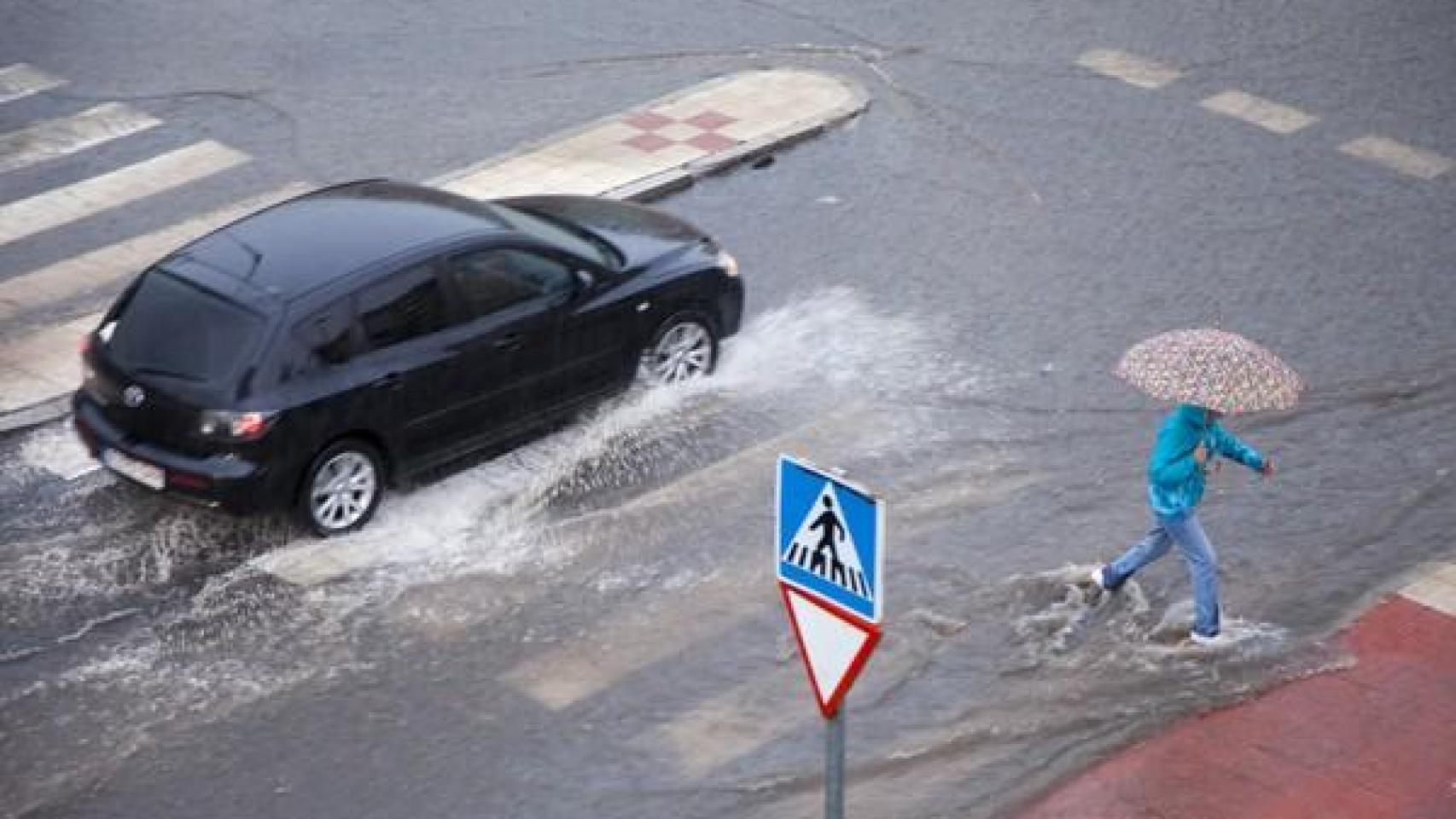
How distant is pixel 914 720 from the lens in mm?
10820

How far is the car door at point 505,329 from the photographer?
12.8 metres

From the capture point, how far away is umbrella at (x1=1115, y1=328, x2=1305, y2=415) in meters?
10.8

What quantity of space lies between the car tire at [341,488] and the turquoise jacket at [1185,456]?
4.25 metres

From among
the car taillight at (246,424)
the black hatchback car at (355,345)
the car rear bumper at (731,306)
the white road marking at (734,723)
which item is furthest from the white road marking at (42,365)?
the white road marking at (734,723)

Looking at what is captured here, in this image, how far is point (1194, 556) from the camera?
442 inches

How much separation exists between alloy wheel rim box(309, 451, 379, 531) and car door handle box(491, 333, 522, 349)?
3.32ft

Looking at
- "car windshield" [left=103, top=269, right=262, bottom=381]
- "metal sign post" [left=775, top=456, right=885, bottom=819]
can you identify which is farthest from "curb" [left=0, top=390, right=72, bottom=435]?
"metal sign post" [left=775, top=456, right=885, bottom=819]

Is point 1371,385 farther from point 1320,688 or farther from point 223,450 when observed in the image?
point 223,450

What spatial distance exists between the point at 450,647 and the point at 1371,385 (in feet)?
20.1

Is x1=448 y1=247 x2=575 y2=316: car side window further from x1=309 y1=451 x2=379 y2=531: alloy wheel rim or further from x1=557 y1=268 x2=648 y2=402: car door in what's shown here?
x1=309 y1=451 x2=379 y2=531: alloy wheel rim

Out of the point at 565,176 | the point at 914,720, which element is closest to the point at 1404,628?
the point at 914,720

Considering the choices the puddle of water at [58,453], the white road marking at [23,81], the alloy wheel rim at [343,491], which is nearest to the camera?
the alloy wheel rim at [343,491]

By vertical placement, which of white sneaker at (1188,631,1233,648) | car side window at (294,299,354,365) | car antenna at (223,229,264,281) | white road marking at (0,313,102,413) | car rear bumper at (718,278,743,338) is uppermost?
car antenna at (223,229,264,281)

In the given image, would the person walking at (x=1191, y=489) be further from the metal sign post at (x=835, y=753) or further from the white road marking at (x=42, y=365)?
the white road marking at (x=42, y=365)
